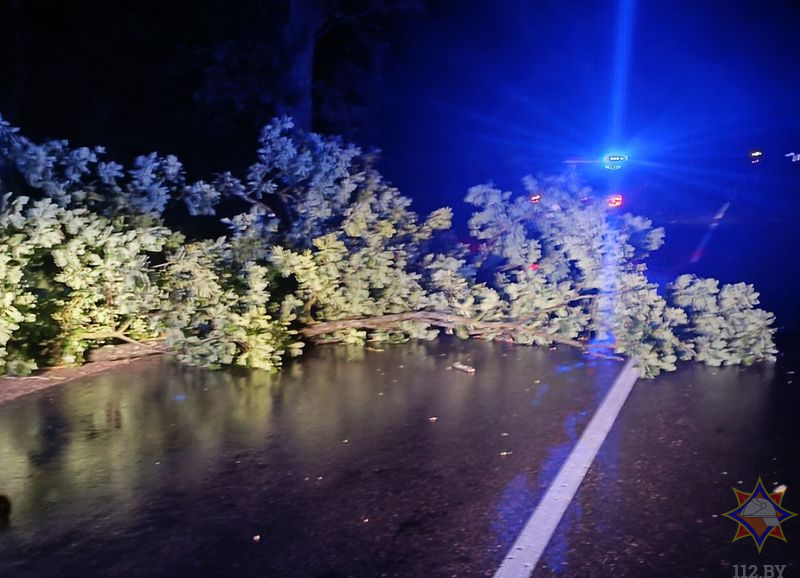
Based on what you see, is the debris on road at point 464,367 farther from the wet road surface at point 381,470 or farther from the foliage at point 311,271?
the foliage at point 311,271

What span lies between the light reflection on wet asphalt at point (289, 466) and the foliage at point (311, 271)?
551 mm

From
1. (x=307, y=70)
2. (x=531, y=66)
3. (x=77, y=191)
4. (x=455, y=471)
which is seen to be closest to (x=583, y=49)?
(x=531, y=66)

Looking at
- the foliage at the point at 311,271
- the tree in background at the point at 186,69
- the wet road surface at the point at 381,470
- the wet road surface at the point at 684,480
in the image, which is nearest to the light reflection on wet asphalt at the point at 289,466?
the wet road surface at the point at 381,470

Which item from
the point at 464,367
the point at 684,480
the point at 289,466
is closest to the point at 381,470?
the point at 289,466

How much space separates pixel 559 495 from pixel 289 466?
1687 mm

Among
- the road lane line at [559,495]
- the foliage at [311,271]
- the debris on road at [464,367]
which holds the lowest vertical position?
the road lane line at [559,495]

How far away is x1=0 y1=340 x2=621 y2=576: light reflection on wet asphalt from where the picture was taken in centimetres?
381

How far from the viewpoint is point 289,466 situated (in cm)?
488

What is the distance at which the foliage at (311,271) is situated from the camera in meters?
7.01

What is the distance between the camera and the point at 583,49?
1030 inches

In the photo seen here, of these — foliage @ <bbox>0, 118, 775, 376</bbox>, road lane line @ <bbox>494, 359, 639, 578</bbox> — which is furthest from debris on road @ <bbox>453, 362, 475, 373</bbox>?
road lane line @ <bbox>494, 359, 639, 578</bbox>

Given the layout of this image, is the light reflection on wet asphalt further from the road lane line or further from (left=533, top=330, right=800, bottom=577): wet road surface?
(left=533, top=330, right=800, bottom=577): wet road surface

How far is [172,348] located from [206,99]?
729 cm

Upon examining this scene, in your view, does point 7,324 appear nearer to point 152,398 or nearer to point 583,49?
point 152,398
